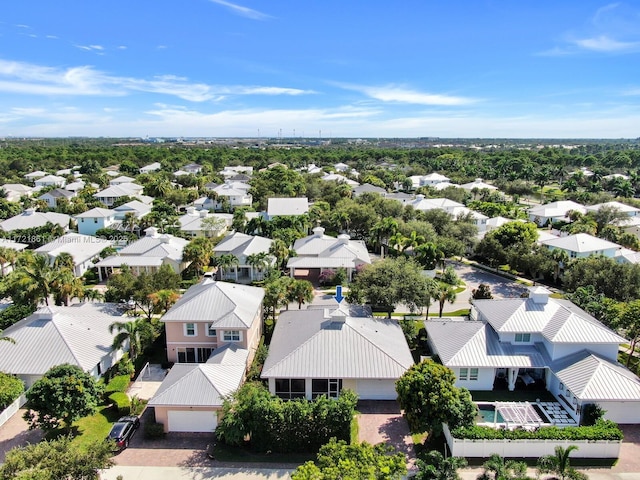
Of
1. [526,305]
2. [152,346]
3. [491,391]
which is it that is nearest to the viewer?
[491,391]

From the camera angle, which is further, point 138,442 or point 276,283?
point 276,283

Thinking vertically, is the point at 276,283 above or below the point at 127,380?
above

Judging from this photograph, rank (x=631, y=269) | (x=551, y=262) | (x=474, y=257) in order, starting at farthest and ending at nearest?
1. (x=474, y=257)
2. (x=551, y=262)
3. (x=631, y=269)

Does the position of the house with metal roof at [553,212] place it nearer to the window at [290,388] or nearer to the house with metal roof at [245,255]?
the house with metal roof at [245,255]

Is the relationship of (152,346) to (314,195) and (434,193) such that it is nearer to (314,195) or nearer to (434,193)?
(314,195)

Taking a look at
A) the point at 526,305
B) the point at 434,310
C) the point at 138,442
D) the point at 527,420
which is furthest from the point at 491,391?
the point at 138,442

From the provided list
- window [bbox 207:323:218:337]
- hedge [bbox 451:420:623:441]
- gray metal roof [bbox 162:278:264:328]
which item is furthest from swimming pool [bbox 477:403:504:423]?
window [bbox 207:323:218:337]
